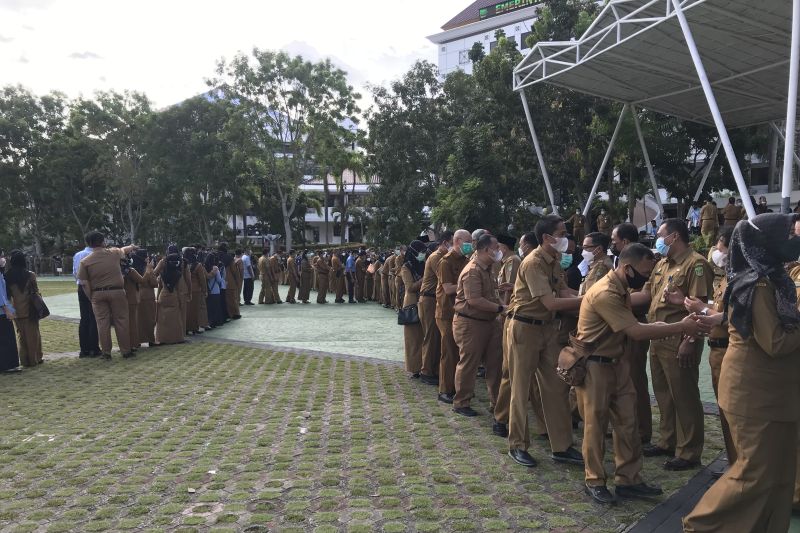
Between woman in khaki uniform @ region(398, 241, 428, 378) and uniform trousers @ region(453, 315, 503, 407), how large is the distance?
180 centimetres

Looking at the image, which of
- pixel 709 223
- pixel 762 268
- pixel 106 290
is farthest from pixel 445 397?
pixel 709 223

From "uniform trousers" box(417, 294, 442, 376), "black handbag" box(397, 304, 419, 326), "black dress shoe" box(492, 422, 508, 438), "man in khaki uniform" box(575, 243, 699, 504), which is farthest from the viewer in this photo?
"black handbag" box(397, 304, 419, 326)

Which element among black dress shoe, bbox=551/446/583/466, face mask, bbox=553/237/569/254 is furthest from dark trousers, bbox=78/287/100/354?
face mask, bbox=553/237/569/254

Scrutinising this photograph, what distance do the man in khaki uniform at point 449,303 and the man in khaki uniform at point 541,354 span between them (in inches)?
73.5

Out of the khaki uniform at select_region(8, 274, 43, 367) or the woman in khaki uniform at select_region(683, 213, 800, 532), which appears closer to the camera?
the woman in khaki uniform at select_region(683, 213, 800, 532)

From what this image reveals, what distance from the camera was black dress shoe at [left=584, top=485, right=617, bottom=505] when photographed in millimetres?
4062

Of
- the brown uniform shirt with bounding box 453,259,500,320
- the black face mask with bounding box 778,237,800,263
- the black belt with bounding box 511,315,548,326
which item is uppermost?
the black face mask with bounding box 778,237,800,263

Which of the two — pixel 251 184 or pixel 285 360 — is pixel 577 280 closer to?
pixel 285 360

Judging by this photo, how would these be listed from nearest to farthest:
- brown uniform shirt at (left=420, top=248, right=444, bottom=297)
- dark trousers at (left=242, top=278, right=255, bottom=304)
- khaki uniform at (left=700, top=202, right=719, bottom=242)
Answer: brown uniform shirt at (left=420, top=248, right=444, bottom=297), khaki uniform at (left=700, top=202, right=719, bottom=242), dark trousers at (left=242, top=278, right=255, bottom=304)

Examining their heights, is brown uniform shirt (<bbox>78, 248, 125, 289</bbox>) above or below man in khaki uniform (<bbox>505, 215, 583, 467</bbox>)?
above

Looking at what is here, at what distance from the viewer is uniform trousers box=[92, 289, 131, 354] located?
369 inches

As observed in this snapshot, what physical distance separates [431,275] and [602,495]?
3824 millimetres

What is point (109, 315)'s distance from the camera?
959 cm

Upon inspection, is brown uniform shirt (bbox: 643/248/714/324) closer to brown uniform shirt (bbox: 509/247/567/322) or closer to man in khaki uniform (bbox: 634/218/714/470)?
man in khaki uniform (bbox: 634/218/714/470)
